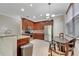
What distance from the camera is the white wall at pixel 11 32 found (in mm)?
1625

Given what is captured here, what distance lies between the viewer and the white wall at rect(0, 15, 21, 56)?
1.62m

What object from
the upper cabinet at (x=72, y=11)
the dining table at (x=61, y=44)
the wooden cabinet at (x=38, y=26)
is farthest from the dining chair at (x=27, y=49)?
the upper cabinet at (x=72, y=11)

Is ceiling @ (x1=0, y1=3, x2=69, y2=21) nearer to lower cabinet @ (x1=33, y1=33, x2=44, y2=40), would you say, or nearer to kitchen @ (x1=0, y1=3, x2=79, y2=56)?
kitchen @ (x1=0, y1=3, x2=79, y2=56)

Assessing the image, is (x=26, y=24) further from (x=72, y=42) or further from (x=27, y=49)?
(x=72, y=42)

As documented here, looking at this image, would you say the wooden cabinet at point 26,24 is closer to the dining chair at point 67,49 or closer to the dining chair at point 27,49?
the dining chair at point 27,49

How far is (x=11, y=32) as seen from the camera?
1.66 m

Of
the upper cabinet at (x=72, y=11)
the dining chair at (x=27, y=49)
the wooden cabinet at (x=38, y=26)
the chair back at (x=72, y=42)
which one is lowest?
the dining chair at (x=27, y=49)

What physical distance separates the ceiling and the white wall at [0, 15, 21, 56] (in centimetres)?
10

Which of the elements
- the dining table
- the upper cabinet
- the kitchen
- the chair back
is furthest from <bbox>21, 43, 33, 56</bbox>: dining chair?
the upper cabinet

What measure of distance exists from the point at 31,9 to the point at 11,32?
1.58ft

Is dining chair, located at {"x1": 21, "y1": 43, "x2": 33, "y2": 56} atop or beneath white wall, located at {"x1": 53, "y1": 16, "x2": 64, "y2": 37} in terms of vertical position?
beneath

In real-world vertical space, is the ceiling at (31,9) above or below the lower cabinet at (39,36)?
above

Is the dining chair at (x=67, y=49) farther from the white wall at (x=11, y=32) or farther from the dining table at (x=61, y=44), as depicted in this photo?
the white wall at (x=11, y=32)

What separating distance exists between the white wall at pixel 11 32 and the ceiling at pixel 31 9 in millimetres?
96
